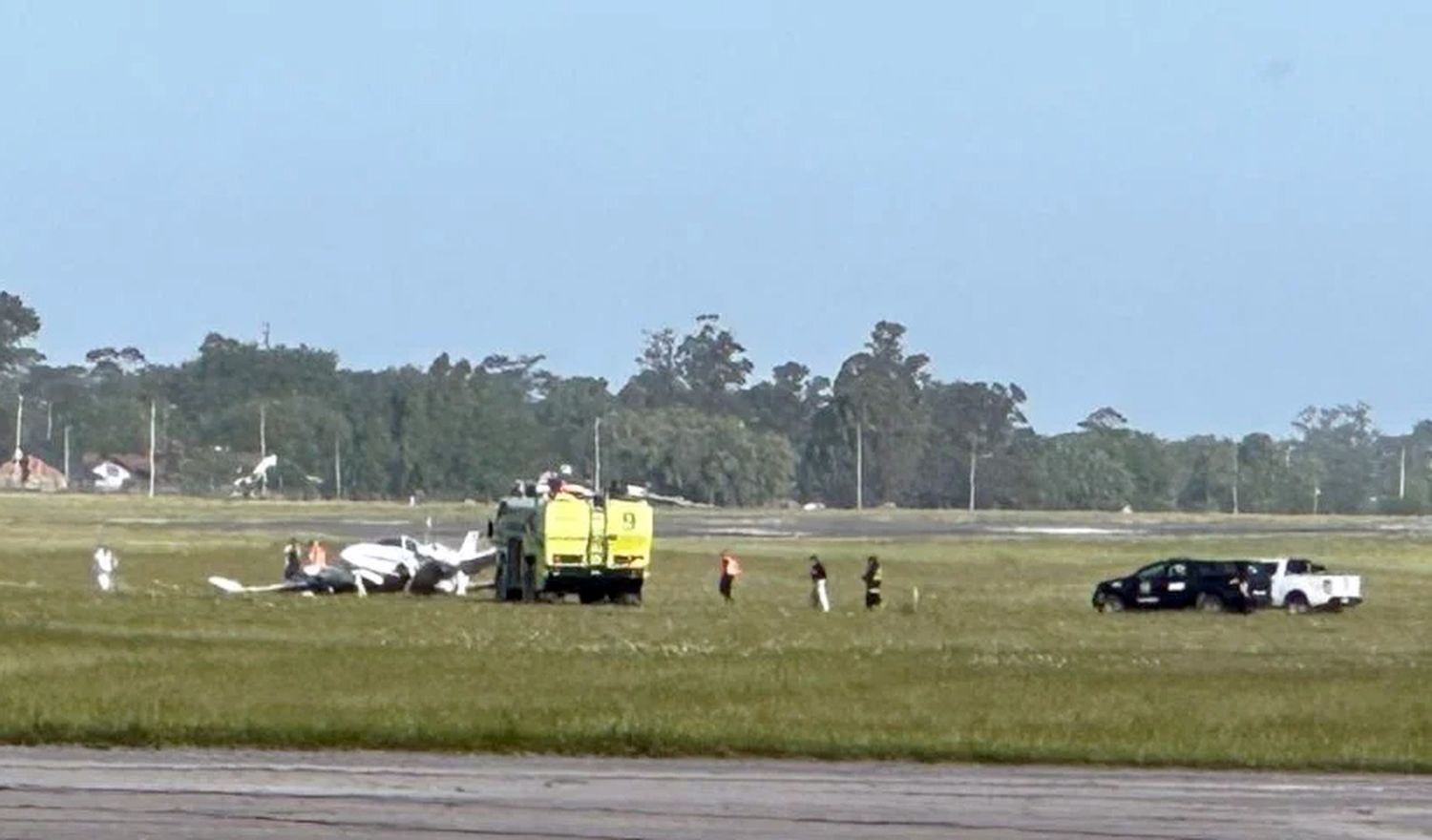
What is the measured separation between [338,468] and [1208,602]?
126504 mm

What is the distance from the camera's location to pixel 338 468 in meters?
182

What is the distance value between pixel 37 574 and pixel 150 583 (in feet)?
13.0

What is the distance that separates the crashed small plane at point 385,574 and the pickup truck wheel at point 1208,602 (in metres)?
15.9

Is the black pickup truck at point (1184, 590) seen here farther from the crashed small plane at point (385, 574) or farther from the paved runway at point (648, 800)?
the paved runway at point (648, 800)

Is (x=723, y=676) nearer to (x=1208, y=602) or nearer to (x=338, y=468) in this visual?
(x=1208, y=602)

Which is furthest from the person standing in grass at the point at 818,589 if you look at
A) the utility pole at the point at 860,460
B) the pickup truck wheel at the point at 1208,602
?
the utility pole at the point at 860,460

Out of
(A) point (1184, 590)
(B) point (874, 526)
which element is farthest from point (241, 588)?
(B) point (874, 526)

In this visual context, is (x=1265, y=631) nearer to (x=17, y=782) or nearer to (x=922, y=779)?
(x=922, y=779)

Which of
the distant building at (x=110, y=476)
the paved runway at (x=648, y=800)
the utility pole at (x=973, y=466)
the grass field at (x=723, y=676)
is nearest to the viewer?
the paved runway at (x=648, y=800)

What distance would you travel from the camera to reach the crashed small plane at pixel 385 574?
57.9 meters

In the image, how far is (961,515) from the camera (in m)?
154

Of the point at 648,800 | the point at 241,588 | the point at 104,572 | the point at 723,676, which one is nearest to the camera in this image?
the point at 648,800

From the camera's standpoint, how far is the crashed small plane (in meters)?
57.9

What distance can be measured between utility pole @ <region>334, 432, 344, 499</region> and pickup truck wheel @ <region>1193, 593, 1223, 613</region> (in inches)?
4916
